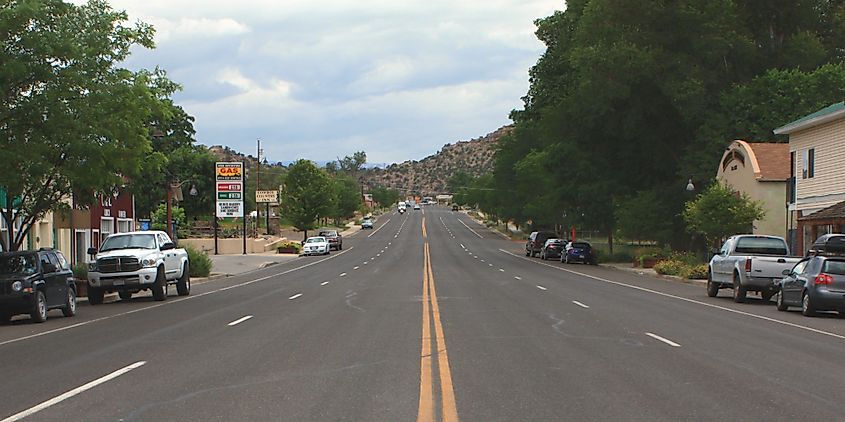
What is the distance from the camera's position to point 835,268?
22.3 meters

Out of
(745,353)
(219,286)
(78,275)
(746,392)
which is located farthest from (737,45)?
(746,392)

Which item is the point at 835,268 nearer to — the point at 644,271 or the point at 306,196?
the point at 644,271

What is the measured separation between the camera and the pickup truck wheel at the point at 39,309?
22047mm

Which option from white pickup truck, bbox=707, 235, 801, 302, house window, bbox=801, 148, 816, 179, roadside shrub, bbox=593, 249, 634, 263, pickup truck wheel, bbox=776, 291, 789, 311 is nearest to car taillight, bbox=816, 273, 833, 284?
pickup truck wheel, bbox=776, 291, 789, 311

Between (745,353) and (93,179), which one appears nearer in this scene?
(745,353)

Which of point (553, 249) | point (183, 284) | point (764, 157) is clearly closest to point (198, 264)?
point (183, 284)

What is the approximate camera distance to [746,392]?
1093 centimetres

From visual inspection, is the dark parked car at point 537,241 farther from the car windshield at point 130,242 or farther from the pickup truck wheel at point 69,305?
the pickup truck wheel at point 69,305

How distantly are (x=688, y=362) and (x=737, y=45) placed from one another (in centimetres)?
4535

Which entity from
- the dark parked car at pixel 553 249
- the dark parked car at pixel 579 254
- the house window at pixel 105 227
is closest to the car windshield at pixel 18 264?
the house window at pixel 105 227

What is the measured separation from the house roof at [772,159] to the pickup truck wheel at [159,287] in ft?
97.9

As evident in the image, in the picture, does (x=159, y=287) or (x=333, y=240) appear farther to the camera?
(x=333, y=240)

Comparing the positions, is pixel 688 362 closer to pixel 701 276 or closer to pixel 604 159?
pixel 701 276

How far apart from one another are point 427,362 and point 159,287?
17.7 m
